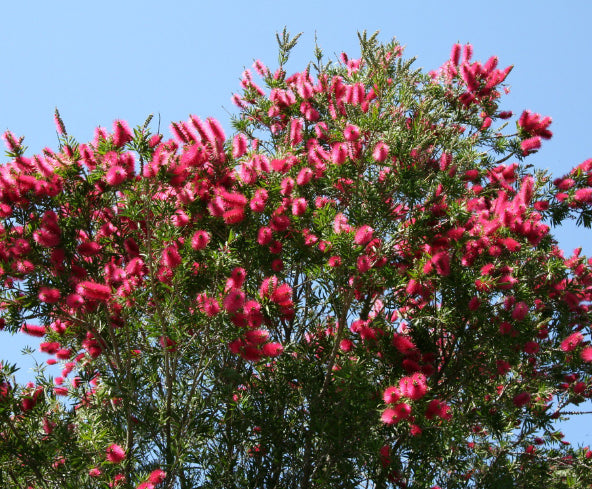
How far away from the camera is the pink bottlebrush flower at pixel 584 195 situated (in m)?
5.13

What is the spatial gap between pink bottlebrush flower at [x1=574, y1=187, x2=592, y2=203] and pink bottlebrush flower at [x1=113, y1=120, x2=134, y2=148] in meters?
3.90

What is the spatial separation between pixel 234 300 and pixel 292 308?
48.5 inches

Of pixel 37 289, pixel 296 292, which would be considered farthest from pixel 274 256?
pixel 37 289

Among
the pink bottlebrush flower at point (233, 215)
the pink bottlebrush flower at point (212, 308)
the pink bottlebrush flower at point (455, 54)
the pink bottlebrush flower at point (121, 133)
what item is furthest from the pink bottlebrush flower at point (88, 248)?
the pink bottlebrush flower at point (455, 54)

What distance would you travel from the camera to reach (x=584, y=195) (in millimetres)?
5141

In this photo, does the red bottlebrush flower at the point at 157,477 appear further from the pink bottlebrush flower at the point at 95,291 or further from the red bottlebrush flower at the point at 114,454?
the pink bottlebrush flower at the point at 95,291

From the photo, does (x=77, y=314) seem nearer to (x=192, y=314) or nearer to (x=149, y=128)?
(x=192, y=314)

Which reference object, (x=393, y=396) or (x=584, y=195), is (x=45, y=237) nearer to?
(x=393, y=396)

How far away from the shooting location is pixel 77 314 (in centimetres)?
394

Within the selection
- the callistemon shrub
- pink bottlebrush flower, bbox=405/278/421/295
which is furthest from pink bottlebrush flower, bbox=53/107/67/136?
pink bottlebrush flower, bbox=405/278/421/295

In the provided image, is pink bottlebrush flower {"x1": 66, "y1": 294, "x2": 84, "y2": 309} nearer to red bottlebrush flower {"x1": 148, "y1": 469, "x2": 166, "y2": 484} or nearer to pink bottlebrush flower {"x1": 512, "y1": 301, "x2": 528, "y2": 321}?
red bottlebrush flower {"x1": 148, "y1": 469, "x2": 166, "y2": 484}

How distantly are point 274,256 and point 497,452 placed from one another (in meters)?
2.67

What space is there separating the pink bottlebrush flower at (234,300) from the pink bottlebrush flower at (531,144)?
3.43 m

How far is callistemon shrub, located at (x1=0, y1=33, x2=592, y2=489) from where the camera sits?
12.7 feet
